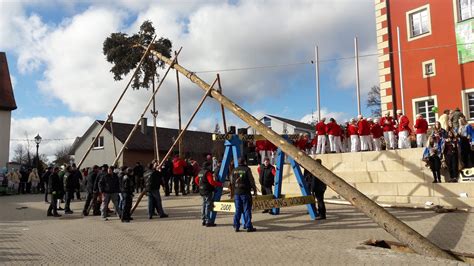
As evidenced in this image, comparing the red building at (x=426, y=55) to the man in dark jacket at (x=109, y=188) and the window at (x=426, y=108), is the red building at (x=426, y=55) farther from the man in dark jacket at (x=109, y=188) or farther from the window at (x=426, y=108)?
the man in dark jacket at (x=109, y=188)

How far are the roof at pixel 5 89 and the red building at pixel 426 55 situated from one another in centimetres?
3167

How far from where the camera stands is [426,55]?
20422 mm

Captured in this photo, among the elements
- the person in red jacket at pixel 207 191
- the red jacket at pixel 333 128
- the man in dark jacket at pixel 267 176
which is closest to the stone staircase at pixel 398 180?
the red jacket at pixel 333 128

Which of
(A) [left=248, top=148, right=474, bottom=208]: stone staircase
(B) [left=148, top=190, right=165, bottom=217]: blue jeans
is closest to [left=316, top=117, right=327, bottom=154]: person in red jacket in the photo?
(A) [left=248, top=148, right=474, bottom=208]: stone staircase

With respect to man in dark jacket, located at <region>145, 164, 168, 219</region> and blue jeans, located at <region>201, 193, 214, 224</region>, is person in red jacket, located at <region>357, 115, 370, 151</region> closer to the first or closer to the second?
blue jeans, located at <region>201, 193, 214, 224</region>

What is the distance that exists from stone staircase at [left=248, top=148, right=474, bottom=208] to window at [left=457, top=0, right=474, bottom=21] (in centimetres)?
868

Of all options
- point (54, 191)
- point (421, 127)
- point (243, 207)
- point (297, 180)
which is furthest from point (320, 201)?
point (54, 191)

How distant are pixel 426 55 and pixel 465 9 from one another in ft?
8.40

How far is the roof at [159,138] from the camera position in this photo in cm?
4515

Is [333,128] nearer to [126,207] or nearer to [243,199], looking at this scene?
[243,199]

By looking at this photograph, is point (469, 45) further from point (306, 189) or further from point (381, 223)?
point (381, 223)

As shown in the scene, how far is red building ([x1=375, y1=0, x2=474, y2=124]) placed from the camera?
62.3ft

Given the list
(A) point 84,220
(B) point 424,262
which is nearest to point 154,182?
(A) point 84,220

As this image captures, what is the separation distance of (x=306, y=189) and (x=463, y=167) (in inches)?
199
